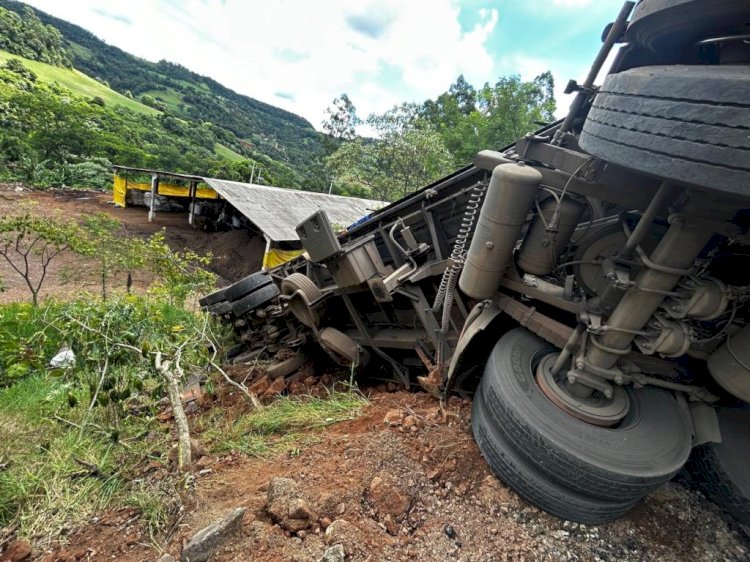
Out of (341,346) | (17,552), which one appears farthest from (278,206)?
(17,552)

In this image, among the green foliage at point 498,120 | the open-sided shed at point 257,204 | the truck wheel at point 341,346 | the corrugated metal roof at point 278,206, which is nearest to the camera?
the truck wheel at point 341,346

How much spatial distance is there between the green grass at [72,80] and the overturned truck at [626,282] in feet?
200

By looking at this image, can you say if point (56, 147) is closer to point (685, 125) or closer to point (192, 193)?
point (192, 193)

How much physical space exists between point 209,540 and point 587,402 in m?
2.07

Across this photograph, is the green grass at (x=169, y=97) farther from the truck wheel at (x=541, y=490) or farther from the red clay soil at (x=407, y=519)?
the truck wheel at (x=541, y=490)

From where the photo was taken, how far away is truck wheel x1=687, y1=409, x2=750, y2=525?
7.38 feet

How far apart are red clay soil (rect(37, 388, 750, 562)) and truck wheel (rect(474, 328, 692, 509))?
302 mm

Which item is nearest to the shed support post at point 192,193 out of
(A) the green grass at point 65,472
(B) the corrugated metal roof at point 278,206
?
(B) the corrugated metal roof at point 278,206

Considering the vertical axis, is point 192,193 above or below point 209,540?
below

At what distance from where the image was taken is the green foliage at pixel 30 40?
51188 millimetres

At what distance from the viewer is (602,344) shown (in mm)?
2102

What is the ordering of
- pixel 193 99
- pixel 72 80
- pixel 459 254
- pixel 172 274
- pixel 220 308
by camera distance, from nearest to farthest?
pixel 459 254 < pixel 220 308 < pixel 172 274 < pixel 72 80 < pixel 193 99

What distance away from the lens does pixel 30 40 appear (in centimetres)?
5434

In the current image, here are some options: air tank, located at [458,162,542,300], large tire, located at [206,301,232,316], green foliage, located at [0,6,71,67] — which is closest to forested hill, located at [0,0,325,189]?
green foliage, located at [0,6,71,67]
